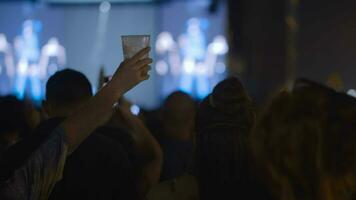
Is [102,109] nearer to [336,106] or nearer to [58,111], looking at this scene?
[336,106]

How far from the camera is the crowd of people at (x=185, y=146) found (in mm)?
2109

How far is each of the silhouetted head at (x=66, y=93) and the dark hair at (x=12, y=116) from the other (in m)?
1.13

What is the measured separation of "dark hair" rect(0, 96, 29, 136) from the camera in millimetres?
4734

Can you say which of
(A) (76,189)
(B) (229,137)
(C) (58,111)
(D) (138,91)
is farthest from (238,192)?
(D) (138,91)

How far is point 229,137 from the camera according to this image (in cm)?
311

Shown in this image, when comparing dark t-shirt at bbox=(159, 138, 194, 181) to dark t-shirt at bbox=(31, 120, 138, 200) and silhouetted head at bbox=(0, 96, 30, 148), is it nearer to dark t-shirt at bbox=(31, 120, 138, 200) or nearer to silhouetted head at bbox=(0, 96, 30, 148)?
silhouetted head at bbox=(0, 96, 30, 148)

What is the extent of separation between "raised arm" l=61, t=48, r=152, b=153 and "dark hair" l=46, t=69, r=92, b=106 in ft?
4.05

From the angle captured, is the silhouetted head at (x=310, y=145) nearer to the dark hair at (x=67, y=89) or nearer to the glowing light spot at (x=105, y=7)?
the dark hair at (x=67, y=89)

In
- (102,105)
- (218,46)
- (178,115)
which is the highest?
(102,105)

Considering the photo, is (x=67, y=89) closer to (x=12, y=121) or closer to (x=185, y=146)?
(x=12, y=121)

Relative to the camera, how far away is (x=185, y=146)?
4.99 metres

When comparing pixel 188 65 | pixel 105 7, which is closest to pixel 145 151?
pixel 188 65

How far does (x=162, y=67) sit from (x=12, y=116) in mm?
10091

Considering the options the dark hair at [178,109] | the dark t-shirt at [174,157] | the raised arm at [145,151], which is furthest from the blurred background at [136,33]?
the raised arm at [145,151]
